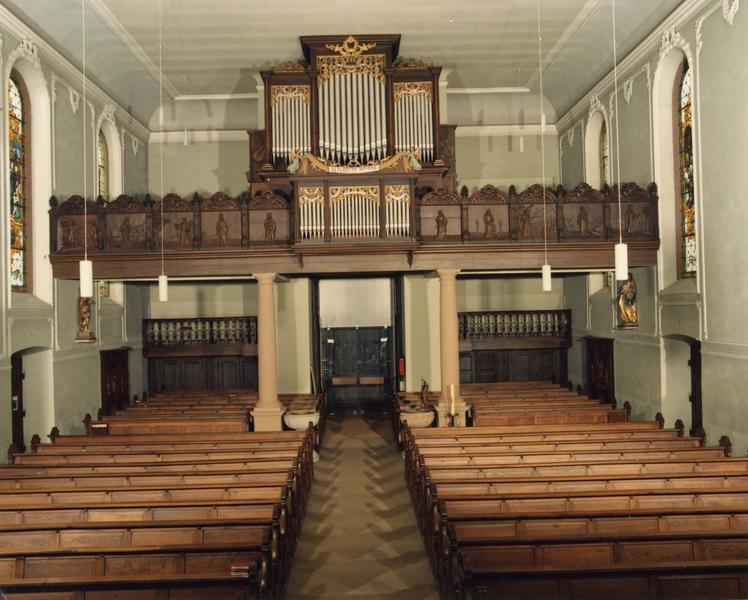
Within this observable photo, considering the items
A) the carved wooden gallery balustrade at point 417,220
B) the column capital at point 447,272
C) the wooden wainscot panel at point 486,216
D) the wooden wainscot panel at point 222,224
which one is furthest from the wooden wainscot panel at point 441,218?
the wooden wainscot panel at point 222,224

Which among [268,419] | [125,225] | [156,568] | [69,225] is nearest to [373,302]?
[268,419]

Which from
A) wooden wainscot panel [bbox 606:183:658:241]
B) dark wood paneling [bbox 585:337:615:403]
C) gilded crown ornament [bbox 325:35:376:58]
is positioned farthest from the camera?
dark wood paneling [bbox 585:337:615:403]

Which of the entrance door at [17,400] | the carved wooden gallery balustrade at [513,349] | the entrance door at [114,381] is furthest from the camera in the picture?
the carved wooden gallery balustrade at [513,349]

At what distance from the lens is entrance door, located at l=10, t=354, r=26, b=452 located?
14680 mm

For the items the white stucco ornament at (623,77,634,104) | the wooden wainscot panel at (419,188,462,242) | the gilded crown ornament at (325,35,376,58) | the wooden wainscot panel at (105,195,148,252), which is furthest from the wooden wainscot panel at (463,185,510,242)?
the wooden wainscot panel at (105,195,148,252)

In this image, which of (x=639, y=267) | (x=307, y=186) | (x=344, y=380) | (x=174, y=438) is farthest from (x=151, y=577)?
(x=344, y=380)

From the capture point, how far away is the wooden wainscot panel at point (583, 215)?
16.5m

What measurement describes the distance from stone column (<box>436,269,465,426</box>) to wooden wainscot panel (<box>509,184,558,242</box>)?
5.83 ft

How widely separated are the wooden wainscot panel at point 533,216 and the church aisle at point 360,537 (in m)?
6.00

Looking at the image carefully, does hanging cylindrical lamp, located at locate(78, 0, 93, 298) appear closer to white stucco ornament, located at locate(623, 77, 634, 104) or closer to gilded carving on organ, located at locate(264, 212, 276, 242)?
gilded carving on organ, located at locate(264, 212, 276, 242)

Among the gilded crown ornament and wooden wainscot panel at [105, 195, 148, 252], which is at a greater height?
the gilded crown ornament

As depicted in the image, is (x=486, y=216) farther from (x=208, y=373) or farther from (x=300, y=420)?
(x=208, y=373)

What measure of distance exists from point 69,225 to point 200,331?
24.7ft

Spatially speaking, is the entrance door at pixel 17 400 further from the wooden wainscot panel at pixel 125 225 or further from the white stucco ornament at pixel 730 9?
the white stucco ornament at pixel 730 9
